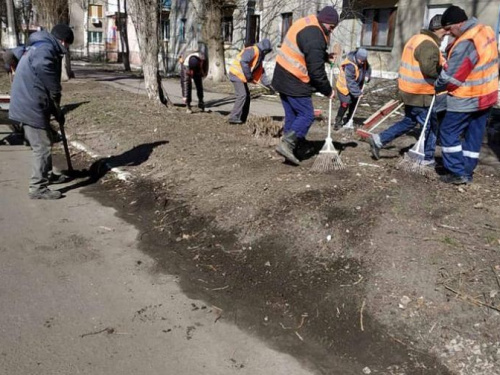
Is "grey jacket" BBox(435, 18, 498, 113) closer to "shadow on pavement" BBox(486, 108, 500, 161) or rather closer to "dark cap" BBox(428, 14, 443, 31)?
"dark cap" BBox(428, 14, 443, 31)

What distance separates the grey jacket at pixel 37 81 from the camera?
5438 millimetres

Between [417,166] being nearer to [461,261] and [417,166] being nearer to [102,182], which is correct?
[461,261]

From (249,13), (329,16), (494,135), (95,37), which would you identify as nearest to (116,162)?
(329,16)

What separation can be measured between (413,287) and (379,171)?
240 centimetres

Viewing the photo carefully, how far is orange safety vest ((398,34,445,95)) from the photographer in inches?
233

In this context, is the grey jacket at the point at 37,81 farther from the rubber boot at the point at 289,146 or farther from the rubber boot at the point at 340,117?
the rubber boot at the point at 340,117

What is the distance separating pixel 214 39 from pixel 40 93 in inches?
675

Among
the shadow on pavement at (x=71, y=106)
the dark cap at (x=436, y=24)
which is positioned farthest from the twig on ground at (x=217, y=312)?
the shadow on pavement at (x=71, y=106)

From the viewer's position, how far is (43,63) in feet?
17.7

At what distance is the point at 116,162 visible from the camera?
7.32 meters

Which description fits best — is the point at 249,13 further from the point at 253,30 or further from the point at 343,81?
the point at 343,81

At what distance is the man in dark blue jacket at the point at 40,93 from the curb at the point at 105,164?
3.24ft

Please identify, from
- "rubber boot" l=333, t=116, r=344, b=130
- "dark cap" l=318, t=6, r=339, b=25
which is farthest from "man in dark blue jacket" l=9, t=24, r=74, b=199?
"rubber boot" l=333, t=116, r=344, b=130

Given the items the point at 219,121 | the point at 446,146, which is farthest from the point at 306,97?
the point at 219,121
